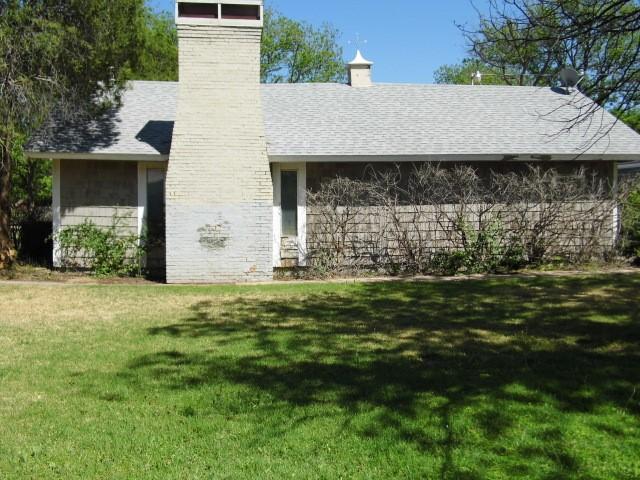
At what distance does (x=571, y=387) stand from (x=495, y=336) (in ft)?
7.29

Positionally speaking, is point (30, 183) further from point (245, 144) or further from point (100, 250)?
point (245, 144)

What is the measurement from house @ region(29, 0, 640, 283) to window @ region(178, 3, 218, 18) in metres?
0.02

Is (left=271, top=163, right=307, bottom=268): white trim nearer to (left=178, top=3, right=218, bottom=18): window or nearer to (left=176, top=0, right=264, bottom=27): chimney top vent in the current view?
(left=176, top=0, right=264, bottom=27): chimney top vent

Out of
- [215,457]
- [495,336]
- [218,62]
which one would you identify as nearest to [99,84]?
[218,62]

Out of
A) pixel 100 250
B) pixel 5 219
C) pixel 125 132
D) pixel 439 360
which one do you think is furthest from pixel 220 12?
pixel 439 360

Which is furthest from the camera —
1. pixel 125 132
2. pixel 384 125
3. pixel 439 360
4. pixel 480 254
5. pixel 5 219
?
pixel 384 125

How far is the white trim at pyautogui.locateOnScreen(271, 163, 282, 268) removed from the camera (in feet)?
49.2

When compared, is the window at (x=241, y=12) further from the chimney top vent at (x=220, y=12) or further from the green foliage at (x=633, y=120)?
the green foliage at (x=633, y=120)

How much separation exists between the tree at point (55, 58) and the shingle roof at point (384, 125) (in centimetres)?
118

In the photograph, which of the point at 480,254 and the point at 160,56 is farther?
the point at 160,56

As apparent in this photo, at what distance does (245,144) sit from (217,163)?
27.7 inches

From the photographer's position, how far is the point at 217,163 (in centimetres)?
1342

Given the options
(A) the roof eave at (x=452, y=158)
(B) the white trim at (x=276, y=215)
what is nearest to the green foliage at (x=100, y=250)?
(B) the white trim at (x=276, y=215)

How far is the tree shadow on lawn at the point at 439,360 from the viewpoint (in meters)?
4.94
